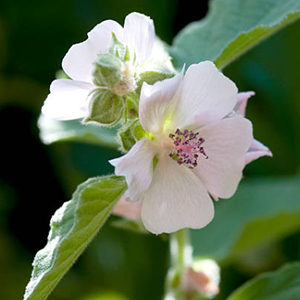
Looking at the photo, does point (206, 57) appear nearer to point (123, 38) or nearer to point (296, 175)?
point (123, 38)

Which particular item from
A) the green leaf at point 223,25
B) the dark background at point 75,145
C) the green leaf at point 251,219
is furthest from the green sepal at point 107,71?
the dark background at point 75,145

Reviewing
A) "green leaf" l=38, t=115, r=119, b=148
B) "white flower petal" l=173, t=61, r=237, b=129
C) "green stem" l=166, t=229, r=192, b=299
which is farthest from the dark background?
"white flower petal" l=173, t=61, r=237, b=129

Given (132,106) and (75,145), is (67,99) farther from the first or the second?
(75,145)

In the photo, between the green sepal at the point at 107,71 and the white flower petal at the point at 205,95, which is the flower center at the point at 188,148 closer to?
the white flower petal at the point at 205,95

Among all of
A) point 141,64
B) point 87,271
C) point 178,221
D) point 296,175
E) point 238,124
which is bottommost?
point 87,271

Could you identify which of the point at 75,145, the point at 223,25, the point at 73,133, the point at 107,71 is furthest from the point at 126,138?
the point at 75,145

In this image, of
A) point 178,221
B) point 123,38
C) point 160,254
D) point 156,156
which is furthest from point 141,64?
point 160,254

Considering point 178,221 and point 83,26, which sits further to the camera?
point 83,26
